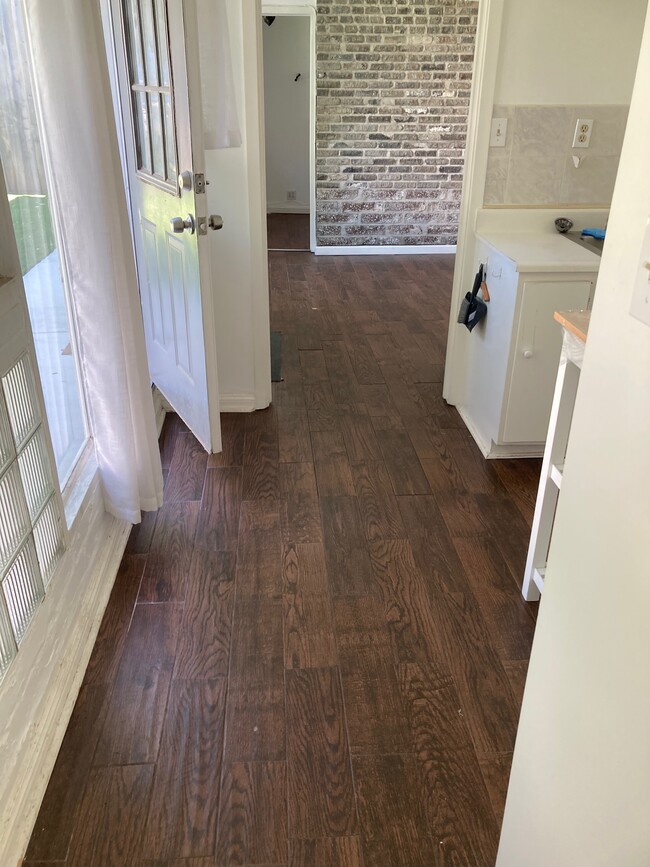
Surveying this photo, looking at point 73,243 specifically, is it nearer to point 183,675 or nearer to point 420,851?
point 183,675

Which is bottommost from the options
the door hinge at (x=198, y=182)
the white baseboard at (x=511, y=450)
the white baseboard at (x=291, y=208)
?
the white baseboard at (x=511, y=450)

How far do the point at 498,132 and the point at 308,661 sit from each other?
7.39 feet

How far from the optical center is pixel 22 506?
1560 mm

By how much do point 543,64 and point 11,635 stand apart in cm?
282

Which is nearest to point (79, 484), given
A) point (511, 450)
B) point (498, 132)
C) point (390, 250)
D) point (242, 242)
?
point (242, 242)

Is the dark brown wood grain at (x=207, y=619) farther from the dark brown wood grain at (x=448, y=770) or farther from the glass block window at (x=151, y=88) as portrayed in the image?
the glass block window at (x=151, y=88)

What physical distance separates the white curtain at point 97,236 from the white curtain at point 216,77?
87cm

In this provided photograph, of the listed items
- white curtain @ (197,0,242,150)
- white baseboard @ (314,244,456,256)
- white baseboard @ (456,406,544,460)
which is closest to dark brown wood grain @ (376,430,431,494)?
white baseboard @ (456,406,544,460)

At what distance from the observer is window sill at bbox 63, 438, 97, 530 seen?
2.07 meters

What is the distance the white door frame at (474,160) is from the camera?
9.20ft

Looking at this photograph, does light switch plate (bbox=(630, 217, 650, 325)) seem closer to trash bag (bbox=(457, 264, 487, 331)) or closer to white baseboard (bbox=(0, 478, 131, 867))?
white baseboard (bbox=(0, 478, 131, 867))

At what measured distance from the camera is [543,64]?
2.90 meters

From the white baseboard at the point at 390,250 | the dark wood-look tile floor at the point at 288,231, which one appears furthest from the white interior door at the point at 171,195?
the dark wood-look tile floor at the point at 288,231

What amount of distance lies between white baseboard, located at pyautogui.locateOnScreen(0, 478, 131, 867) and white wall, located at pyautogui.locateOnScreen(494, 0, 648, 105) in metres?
2.29
